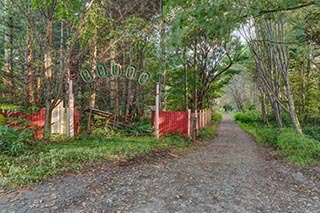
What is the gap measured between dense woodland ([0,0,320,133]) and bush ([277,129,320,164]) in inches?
64.1

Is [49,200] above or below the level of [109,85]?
below

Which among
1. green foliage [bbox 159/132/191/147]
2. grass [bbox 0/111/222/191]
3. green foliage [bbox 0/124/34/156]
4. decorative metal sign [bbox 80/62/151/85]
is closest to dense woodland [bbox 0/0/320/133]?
decorative metal sign [bbox 80/62/151/85]

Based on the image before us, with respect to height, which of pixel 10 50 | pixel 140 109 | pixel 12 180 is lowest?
pixel 12 180

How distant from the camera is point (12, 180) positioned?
3795 millimetres

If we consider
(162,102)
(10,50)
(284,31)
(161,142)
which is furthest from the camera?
(162,102)

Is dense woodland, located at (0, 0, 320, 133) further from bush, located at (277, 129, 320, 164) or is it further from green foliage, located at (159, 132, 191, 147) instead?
green foliage, located at (159, 132, 191, 147)

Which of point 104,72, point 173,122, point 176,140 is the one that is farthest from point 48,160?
point 173,122

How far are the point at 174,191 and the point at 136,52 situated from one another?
32.8 ft

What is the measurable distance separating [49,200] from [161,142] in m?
5.25

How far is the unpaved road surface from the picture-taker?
10.5ft

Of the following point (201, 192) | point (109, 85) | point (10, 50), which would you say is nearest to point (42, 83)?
point (10, 50)

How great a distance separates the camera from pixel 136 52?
41.3 ft

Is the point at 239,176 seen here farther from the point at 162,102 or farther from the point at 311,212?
the point at 162,102

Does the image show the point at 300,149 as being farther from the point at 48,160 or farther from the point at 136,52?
the point at 136,52
